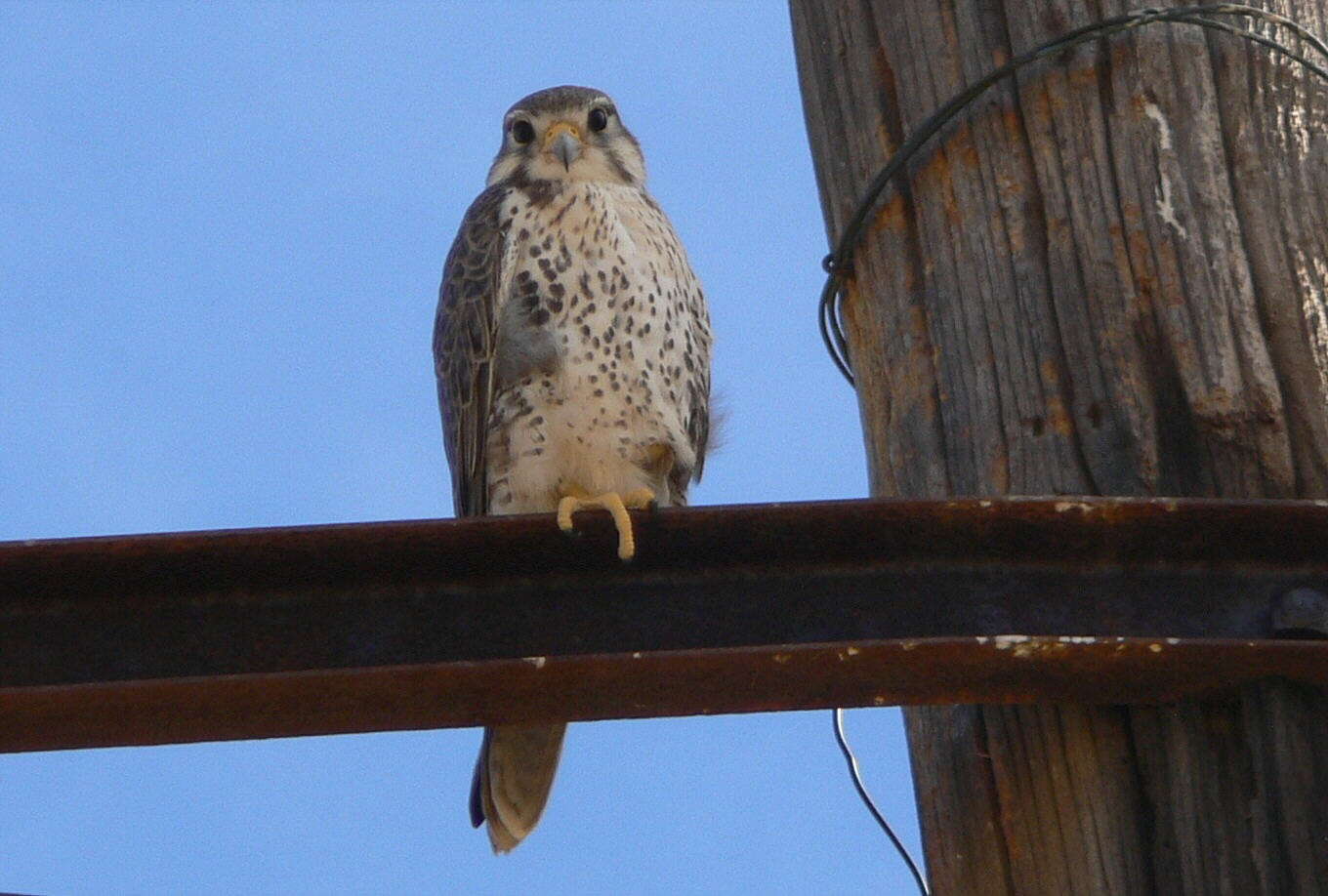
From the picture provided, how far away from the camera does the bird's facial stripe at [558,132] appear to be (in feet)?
16.2

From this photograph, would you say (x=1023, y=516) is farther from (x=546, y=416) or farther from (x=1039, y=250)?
(x=546, y=416)

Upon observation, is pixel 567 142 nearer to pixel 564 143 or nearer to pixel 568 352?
pixel 564 143

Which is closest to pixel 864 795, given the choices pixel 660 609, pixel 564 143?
pixel 660 609

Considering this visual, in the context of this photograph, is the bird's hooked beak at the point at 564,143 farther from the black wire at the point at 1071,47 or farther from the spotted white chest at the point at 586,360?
the black wire at the point at 1071,47

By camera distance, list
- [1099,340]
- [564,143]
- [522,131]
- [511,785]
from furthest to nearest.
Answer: [522,131]
[564,143]
[511,785]
[1099,340]

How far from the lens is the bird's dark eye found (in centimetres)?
506

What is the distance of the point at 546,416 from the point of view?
424cm

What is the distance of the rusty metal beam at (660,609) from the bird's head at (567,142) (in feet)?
8.58

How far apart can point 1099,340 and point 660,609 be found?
28.9 inches

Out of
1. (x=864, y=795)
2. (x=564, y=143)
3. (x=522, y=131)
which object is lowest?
(x=864, y=795)

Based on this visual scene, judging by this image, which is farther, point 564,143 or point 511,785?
point 564,143

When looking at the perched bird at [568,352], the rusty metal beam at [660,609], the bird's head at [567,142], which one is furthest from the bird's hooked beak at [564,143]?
the rusty metal beam at [660,609]

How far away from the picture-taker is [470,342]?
438 cm

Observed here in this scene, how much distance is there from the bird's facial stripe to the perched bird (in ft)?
1.07
